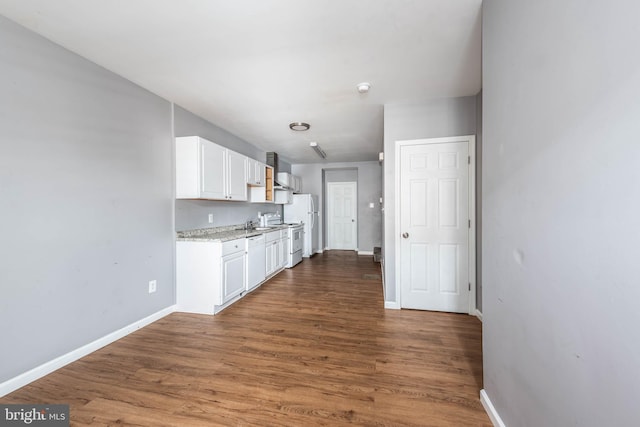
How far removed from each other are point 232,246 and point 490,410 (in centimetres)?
282

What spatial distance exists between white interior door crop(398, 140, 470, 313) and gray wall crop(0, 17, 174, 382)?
289 centimetres

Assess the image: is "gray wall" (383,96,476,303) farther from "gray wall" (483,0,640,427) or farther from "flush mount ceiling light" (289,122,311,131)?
"gray wall" (483,0,640,427)

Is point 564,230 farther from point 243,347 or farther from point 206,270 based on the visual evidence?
point 206,270

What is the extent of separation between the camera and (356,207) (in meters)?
7.22

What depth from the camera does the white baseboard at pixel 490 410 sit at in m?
1.34

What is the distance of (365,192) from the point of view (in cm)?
675

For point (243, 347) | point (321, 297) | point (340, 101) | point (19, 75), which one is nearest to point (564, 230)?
point (243, 347)

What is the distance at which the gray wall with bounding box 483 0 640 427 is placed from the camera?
2.24ft

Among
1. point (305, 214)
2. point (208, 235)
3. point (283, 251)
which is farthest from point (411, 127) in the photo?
point (305, 214)

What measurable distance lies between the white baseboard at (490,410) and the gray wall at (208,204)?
130 inches

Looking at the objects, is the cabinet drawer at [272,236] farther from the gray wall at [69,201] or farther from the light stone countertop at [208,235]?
the gray wall at [69,201]

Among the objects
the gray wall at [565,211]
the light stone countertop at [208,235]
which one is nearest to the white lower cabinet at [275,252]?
the light stone countertop at [208,235]

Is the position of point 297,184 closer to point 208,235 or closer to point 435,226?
point 208,235

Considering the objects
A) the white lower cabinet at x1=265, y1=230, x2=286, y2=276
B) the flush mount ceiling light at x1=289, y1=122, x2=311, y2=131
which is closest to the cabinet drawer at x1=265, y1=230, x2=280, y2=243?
the white lower cabinet at x1=265, y1=230, x2=286, y2=276
